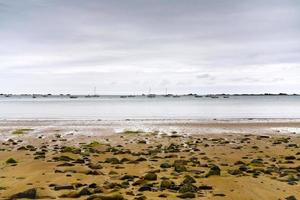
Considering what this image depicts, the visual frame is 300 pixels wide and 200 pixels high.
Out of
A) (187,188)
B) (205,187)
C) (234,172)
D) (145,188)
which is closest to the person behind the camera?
(187,188)

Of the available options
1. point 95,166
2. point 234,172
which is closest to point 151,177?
point 234,172

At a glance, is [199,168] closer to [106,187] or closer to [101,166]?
[101,166]

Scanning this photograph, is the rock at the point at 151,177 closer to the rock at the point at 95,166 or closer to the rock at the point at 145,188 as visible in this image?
the rock at the point at 145,188

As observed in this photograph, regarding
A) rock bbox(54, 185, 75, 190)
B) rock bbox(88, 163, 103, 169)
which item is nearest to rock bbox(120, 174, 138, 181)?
rock bbox(54, 185, 75, 190)

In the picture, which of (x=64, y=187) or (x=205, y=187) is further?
(x=205, y=187)

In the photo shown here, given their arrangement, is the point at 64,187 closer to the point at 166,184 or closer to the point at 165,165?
the point at 166,184

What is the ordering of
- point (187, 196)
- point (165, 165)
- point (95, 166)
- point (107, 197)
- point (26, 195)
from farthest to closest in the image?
1. point (165, 165)
2. point (95, 166)
3. point (187, 196)
4. point (26, 195)
5. point (107, 197)

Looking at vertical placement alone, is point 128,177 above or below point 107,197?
below

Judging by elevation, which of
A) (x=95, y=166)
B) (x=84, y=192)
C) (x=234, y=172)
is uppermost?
(x=84, y=192)

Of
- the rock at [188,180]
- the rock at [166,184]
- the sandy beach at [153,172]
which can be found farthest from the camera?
the rock at [188,180]

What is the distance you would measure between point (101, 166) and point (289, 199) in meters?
9.12

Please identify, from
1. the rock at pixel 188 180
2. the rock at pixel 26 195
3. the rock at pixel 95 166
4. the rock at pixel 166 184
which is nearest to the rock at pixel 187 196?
the rock at pixel 166 184

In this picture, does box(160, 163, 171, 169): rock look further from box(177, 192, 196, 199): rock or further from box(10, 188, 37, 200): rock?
box(10, 188, 37, 200): rock

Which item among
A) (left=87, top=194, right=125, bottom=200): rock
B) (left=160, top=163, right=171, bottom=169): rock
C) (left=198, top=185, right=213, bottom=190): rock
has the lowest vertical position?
(left=160, top=163, right=171, bottom=169): rock
